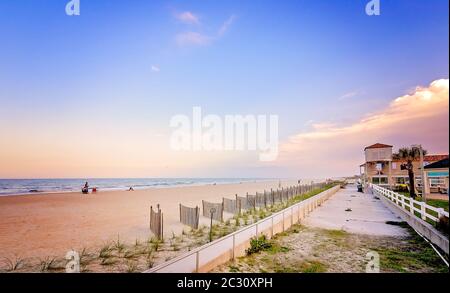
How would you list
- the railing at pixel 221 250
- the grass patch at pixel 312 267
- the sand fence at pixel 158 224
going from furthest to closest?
the sand fence at pixel 158 224 < the grass patch at pixel 312 267 < the railing at pixel 221 250

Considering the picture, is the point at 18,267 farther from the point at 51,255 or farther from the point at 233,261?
the point at 233,261

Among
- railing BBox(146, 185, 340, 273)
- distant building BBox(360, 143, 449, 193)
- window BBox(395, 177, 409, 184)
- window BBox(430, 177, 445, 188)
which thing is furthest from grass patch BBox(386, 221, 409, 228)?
window BBox(395, 177, 409, 184)

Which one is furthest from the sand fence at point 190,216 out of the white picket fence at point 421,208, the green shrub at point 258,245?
the white picket fence at point 421,208

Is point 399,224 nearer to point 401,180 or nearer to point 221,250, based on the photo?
point 221,250

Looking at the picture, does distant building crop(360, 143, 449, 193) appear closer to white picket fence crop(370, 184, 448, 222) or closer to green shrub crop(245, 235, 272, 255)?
white picket fence crop(370, 184, 448, 222)

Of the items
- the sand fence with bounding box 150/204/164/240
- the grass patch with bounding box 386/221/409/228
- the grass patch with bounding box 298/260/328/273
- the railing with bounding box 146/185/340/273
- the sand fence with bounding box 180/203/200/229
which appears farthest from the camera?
the grass patch with bounding box 386/221/409/228

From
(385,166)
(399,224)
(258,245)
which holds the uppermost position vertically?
(385,166)

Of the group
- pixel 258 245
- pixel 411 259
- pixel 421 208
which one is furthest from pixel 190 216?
pixel 421 208

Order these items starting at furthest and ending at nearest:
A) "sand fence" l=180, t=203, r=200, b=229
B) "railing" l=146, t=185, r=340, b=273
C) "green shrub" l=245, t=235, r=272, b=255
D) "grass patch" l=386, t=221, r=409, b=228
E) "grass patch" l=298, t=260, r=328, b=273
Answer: "grass patch" l=386, t=221, r=409, b=228, "sand fence" l=180, t=203, r=200, b=229, "green shrub" l=245, t=235, r=272, b=255, "grass patch" l=298, t=260, r=328, b=273, "railing" l=146, t=185, r=340, b=273

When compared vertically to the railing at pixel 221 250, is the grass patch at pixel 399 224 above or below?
below

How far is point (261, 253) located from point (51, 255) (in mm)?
6032

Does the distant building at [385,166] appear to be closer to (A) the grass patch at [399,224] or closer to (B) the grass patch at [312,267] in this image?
(A) the grass patch at [399,224]
